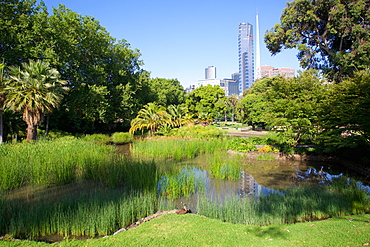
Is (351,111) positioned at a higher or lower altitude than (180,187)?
higher

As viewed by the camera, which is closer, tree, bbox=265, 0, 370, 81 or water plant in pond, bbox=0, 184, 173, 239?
water plant in pond, bbox=0, 184, 173, 239

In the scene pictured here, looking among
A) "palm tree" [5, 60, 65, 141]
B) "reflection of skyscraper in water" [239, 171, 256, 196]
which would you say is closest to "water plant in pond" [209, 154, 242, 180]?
"reflection of skyscraper in water" [239, 171, 256, 196]

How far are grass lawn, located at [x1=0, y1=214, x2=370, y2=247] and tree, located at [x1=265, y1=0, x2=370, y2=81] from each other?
51.9 feet

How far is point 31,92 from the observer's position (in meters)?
12.6

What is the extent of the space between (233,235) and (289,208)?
2008 millimetres

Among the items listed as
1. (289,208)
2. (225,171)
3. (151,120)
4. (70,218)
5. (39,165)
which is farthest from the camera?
(151,120)

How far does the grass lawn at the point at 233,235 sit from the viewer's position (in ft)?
11.3

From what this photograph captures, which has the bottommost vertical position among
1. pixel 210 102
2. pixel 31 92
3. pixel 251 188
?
pixel 251 188

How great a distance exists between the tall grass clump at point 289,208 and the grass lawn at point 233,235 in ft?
1.85

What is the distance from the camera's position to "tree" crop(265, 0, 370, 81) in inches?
666

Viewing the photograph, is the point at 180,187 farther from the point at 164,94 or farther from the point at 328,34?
the point at 164,94

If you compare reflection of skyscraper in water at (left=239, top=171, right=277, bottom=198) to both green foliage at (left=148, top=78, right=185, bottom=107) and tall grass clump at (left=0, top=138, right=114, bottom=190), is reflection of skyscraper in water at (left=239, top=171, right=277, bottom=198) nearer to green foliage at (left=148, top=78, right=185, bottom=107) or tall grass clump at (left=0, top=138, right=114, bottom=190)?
tall grass clump at (left=0, top=138, right=114, bottom=190)

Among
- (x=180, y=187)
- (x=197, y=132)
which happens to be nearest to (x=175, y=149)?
(x=180, y=187)

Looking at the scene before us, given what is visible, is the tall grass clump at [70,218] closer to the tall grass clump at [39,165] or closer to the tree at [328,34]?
the tall grass clump at [39,165]
